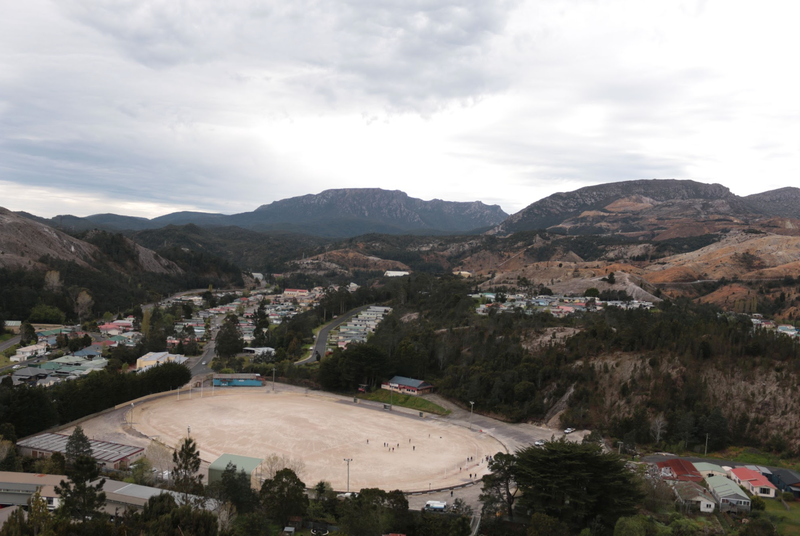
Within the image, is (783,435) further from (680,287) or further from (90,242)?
(90,242)

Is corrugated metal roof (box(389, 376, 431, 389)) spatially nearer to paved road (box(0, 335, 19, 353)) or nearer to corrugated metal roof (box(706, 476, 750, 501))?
corrugated metal roof (box(706, 476, 750, 501))

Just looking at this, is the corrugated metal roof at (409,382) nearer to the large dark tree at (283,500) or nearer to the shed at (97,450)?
the shed at (97,450)

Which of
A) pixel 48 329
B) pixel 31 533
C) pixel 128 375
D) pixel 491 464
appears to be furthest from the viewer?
pixel 48 329

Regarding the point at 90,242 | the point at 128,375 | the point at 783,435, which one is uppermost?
the point at 90,242

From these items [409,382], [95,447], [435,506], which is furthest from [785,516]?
[95,447]

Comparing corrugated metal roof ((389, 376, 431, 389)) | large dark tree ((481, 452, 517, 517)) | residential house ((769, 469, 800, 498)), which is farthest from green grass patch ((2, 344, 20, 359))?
residential house ((769, 469, 800, 498))

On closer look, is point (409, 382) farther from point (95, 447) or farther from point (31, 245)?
point (31, 245)

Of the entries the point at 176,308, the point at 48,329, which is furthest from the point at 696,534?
the point at 176,308
